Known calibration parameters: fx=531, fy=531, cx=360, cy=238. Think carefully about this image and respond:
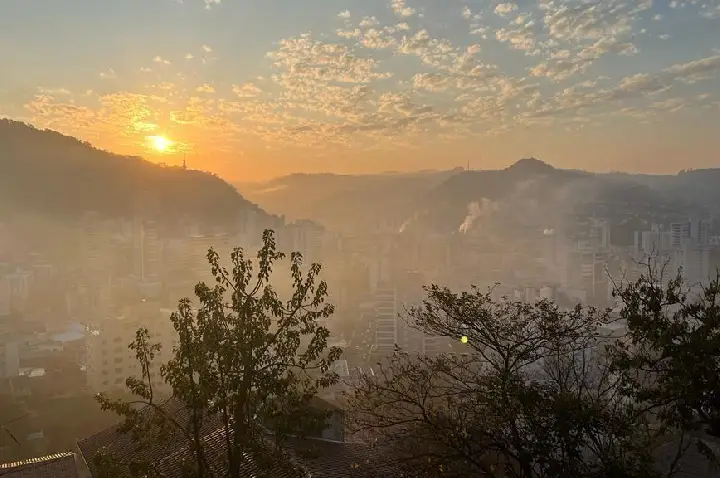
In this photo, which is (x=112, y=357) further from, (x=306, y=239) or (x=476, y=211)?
(x=476, y=211)

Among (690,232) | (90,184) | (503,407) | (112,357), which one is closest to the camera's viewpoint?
(503,407)

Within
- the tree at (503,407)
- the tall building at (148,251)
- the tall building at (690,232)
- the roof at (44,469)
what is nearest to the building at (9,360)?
the tall building at (148,251)

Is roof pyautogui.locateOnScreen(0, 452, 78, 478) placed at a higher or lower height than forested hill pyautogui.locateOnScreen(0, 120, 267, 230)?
lower

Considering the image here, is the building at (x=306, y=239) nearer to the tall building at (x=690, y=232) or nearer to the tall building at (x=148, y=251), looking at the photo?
the tall building at (x=148, y=251)

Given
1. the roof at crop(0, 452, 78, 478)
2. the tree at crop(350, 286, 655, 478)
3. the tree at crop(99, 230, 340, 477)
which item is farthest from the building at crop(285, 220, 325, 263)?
the tree at crop(99, 230, 340, 477)

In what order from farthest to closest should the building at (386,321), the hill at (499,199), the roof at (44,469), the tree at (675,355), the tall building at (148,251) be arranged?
the hill at (499,199) < the tall building at (148,251) < the building at (386,321) < the roof at (44,469) < the tree at (675,355)

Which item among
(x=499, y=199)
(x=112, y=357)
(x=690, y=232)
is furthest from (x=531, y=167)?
(x=112, y=357)

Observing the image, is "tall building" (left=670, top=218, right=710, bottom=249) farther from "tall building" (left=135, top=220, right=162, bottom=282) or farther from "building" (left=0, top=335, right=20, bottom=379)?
"building" (left=0, top=335, right=20, bottom=379)
